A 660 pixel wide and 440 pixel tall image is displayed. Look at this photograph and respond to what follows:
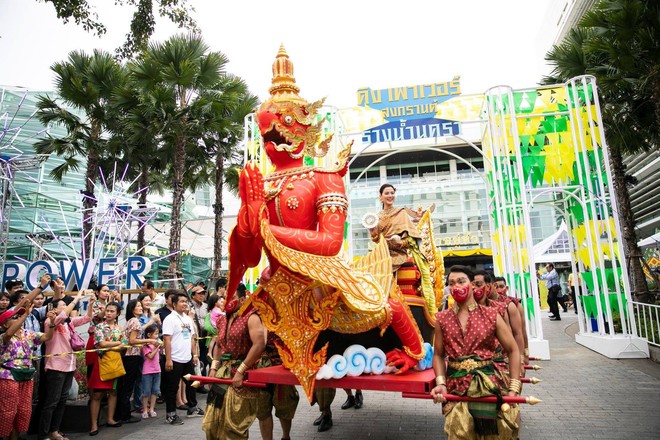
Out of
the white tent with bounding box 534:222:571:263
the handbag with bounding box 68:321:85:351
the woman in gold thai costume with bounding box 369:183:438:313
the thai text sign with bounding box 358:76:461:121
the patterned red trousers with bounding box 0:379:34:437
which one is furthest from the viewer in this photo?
the white tent with bounding box 534:222:571:263

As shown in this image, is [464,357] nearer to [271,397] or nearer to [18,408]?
[271,397]

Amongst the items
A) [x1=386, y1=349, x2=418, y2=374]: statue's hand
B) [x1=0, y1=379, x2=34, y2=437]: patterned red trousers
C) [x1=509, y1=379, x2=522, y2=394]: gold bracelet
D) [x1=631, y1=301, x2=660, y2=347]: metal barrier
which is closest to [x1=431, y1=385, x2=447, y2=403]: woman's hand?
[x1=386, y1=349, x2=418, y2=374]: statue's hand

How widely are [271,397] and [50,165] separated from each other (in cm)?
2302

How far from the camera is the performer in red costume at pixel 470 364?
2.52 m

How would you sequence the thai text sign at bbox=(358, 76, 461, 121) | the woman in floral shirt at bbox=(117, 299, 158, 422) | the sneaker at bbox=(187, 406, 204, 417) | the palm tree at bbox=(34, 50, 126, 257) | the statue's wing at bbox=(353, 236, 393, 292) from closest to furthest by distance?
the statue's wing at bbox=(353, 236, 393, 292), the woman in floral shirt at bbox=(117, 299, 158, 422), the sneaker at bbox=(187, 406, 204, 417), the thai text sign at bbox=(358, 76, 461, 121), the palm tree at bbox=(34, 50, 126, 257)

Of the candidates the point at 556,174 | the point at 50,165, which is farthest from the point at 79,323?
the point at 50,165

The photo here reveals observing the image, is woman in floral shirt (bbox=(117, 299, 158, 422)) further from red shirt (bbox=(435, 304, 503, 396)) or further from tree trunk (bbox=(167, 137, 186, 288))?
tree trunk (bbox=(167, 137, 186, 288))

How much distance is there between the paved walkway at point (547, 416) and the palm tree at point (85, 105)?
9142 millimetres

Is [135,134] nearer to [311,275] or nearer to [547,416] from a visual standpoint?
[311,275]

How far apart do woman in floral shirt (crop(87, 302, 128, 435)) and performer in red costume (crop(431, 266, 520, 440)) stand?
392cm

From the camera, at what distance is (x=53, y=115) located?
12.5m

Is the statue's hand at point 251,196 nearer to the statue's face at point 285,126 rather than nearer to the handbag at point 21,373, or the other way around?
the statue's face at point 285,126

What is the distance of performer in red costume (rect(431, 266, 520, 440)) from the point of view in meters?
2.52

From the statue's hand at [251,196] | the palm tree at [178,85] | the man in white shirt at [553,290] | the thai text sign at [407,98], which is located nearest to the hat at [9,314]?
the statue's hand at [251,196]
